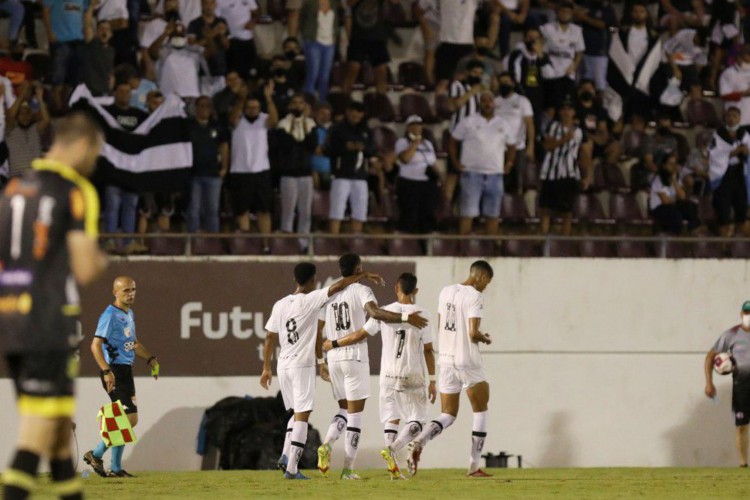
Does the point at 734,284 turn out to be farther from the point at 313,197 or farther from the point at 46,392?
the point at 46,392

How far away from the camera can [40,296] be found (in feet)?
21.8

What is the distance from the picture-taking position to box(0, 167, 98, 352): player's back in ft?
21.6

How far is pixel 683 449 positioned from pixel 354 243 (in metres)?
5.43

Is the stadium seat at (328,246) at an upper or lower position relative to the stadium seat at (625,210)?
lower

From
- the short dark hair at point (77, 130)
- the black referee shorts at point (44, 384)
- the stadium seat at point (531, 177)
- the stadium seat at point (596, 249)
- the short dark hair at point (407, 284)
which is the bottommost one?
the black referee shorts at point (44, 384)

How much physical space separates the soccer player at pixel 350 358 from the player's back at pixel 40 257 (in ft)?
23.3

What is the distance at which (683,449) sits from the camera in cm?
1916

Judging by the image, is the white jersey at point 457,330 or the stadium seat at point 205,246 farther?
the stadium seat at point 205,246

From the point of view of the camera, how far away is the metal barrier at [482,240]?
17.6m

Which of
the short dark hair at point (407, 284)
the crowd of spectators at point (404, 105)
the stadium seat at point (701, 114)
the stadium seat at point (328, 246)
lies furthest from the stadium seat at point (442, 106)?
the short dark hair at point (407, 284)

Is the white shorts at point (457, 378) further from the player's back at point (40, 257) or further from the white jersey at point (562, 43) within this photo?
the white jersey at point (562, 43)

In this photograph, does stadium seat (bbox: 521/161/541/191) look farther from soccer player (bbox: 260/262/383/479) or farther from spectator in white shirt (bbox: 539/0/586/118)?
soccer player (bbox: 260/262/383/479)

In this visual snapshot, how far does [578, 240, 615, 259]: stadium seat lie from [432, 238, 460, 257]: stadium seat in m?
1.97

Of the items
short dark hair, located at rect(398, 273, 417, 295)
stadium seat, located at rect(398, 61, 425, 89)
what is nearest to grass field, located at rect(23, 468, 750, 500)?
short dark hair, located at rect(398, 273, 417, 295)
